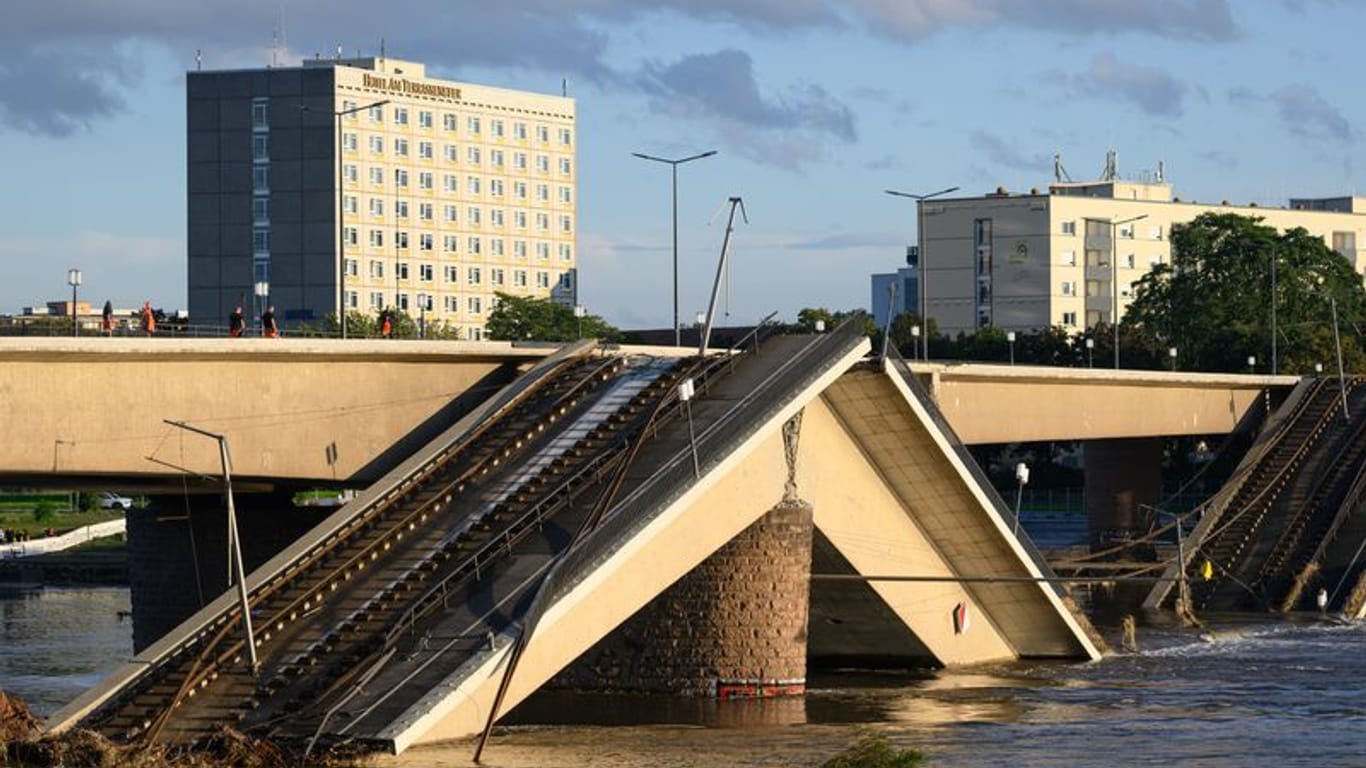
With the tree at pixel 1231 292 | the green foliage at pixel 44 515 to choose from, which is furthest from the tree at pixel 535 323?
the tree at pixel 1231 292

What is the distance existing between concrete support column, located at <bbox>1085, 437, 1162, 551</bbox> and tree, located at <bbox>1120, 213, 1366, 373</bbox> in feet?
126

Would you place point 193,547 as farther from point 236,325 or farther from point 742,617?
point 742,617

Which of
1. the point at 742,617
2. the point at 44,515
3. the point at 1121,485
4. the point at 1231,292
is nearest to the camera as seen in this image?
the point at 742,617

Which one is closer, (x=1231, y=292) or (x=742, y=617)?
(x=742, y=617)

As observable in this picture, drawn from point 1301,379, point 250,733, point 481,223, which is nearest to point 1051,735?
point 250,733

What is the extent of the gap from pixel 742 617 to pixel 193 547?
14266 mm

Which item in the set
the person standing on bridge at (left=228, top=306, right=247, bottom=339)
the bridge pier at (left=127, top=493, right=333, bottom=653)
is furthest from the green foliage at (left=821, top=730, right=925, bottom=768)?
the bridge pier at (left=127, top=493, right=333, bottom=653)

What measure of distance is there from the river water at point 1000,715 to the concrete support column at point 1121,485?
40801 millimetres

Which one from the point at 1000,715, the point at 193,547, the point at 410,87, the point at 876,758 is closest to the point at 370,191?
the point at 410,87

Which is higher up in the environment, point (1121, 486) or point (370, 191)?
point (370, 191)

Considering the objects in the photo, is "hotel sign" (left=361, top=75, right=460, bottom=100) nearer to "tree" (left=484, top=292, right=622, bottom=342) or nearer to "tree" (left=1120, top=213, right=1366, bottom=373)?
"tree" (left=484, top=292, right=622, bottom=342)

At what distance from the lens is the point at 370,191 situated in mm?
183875

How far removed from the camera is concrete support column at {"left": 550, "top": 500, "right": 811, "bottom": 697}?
205 ft

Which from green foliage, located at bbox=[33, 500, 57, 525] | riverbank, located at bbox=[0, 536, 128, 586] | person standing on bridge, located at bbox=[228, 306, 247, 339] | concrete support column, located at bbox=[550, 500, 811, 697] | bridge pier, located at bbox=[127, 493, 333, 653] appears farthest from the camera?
green foliage, located at bbox=[33, 500, 57, 525]
